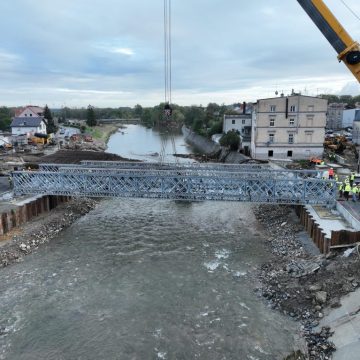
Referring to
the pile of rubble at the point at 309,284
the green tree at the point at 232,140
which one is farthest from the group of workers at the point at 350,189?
the green tree at the point at 232,140

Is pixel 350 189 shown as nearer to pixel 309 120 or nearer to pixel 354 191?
pixel 354 191

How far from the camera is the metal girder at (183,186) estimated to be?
75.5 feet

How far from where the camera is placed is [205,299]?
16016 mm

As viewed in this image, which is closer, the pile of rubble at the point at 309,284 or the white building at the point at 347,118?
the pile of rubble at the point at 309,284

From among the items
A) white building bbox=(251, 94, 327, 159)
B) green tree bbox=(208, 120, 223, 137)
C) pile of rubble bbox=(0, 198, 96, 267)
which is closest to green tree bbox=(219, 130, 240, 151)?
white building bbox=(251, 94, 327, 159)

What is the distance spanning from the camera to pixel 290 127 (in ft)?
148

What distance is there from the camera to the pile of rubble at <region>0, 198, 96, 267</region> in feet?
65.9

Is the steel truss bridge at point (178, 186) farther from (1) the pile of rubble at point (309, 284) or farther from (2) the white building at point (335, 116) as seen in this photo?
(2) the white building at point (335, 116)

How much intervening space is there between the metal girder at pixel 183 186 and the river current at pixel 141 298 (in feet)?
9.10

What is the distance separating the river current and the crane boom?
11.6m

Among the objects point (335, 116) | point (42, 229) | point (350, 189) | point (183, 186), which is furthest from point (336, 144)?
point (335, 116)

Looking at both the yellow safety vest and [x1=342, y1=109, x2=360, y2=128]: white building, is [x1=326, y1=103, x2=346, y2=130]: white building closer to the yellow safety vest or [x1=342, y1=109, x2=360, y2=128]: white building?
[x1=342, y1=109, x2=360, y2=128]: white building

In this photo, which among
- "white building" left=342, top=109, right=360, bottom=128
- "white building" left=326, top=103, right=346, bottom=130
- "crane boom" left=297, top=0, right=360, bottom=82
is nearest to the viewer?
"crane boom" left=297, top=0, right=360, bottom=82

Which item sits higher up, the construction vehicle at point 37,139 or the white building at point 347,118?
the white building at point 347,118
